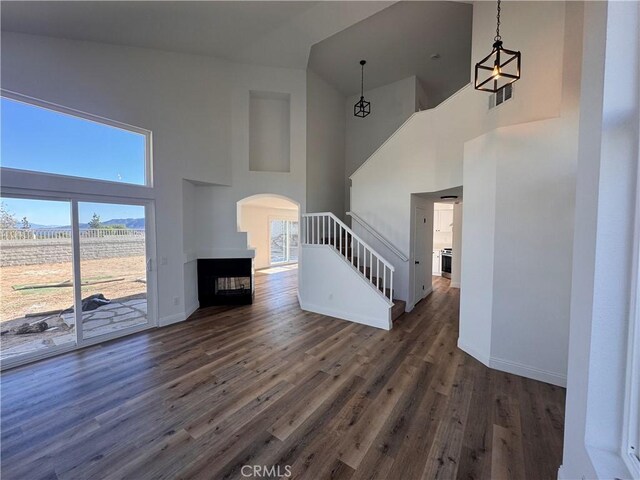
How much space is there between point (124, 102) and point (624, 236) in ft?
17.8

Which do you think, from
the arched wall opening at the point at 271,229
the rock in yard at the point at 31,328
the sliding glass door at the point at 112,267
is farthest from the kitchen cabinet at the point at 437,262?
the rock in yard at the point at 31,328

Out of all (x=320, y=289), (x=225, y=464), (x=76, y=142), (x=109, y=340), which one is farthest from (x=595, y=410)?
(x=76, y=142)

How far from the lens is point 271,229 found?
1137 cm

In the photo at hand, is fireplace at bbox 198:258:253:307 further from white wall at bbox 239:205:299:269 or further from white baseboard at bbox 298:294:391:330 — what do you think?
white wall at bbox 239:205:299:269

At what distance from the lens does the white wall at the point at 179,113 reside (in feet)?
10.7

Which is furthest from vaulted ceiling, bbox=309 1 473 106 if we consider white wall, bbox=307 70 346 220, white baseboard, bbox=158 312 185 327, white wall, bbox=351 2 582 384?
white baseboard, bbox=158 312 185 327

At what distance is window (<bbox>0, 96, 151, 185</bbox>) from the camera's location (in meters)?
2.96

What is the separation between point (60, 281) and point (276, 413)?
11.4 feet

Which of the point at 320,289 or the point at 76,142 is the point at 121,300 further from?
the point at 320,289

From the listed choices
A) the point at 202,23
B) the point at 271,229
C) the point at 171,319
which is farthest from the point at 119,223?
the point at 271,229

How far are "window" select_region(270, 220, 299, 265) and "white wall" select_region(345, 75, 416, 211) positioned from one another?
514 cm

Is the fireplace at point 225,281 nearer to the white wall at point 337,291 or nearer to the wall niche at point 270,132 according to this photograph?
the white wall at point 337,291

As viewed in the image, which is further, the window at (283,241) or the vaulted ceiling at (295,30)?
the window at (283,241)

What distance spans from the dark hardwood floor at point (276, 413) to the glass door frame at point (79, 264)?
184 millimetres
